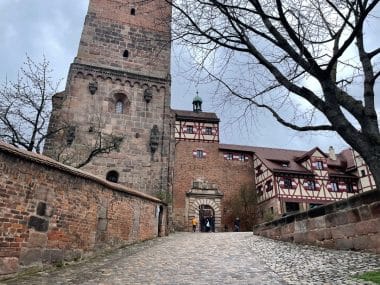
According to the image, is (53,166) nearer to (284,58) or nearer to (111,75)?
(284,58)

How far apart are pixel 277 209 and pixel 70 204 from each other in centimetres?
2192

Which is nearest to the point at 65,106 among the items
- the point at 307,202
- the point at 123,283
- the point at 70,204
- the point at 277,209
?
the point at 70,204

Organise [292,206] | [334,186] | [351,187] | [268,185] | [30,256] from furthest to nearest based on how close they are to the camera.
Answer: [351,187] → [334,186] → [268,185] → [292,206] → [30,256]

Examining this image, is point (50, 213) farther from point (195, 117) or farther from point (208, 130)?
point (208, 130)

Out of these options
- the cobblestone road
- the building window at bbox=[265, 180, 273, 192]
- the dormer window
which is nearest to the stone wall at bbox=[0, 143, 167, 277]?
the cobblestone road

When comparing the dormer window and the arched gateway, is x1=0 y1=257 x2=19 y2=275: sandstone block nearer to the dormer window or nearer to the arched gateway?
the arched gateway

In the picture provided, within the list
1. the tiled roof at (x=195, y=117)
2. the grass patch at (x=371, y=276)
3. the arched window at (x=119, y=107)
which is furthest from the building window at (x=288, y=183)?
the grass patch at (x=371, y=276)

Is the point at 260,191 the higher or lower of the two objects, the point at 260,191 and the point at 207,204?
the higher

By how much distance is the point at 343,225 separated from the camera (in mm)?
7203

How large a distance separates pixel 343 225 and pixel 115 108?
40.7 ft

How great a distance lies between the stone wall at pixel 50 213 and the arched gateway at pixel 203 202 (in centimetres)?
1850

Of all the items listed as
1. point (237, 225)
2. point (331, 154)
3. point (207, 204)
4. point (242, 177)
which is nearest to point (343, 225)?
point (237, 225)

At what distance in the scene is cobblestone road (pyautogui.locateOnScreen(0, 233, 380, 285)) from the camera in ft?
17.6

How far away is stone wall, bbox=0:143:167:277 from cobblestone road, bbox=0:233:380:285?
425 mm
